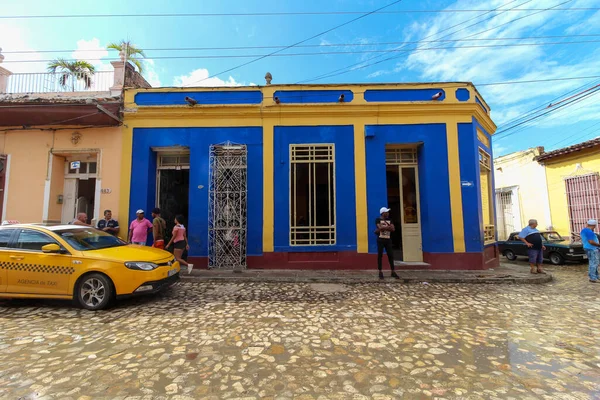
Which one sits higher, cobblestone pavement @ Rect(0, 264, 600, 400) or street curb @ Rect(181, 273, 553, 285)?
street curb @ Rect(181, 273, 553, 285)

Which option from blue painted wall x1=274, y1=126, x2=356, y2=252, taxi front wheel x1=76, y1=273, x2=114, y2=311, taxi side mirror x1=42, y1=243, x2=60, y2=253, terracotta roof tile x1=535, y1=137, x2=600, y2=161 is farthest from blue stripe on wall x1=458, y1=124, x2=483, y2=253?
taxi side mirror x1=42, y1=243, x2=60, y2=253

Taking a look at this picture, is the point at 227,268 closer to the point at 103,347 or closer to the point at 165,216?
the point at 165,216

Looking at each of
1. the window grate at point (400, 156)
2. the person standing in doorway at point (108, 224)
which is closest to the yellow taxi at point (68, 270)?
the person standing in doorway at point (108, 224)

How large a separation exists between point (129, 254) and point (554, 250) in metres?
13.1

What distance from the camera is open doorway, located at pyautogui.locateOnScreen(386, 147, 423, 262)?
336 inches

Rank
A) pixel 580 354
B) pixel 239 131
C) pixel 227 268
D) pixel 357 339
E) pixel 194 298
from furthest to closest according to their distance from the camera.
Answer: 1. pixel 239 131
2. pixel 227 268
3. pixel 194 298
4. pixel 357 339
5. pixel 580 354

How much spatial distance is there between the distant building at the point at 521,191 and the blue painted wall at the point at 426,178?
8.94 metres

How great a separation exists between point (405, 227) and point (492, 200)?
3.29 m

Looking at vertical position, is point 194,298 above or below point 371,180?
below

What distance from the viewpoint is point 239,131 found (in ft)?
27.5

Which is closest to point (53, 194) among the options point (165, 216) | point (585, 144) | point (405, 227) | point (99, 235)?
point (165, 216)

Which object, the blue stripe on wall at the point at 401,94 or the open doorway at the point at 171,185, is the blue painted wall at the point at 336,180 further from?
the open doorway at the point at 171,185

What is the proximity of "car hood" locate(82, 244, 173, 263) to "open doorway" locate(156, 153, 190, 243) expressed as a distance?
3627mm

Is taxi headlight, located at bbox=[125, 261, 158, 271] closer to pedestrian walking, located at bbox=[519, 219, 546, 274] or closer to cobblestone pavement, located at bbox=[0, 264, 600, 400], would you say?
cobblestone pavement, located at bbox=[0, 264, 600, 400]
